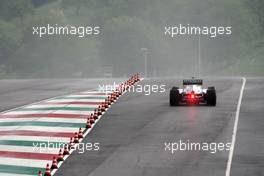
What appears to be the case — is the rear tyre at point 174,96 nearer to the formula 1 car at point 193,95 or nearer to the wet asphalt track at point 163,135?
the formula 1 car at point 193,95

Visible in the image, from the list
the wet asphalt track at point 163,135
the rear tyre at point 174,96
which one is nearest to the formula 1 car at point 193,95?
the rear tyre at point 174,96

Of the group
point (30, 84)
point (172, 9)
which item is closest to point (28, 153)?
point (30, 84)

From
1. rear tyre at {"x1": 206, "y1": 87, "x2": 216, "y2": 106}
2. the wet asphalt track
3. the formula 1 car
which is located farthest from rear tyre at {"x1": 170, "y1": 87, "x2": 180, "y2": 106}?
rear tyre at {"x1": 206, "y1": 87, "x2": 216, "y2": 106}

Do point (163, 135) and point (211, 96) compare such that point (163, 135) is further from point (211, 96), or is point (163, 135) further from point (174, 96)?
point (211, 96)

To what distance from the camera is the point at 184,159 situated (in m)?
21.6

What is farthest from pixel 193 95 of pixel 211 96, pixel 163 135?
pixel 163 135

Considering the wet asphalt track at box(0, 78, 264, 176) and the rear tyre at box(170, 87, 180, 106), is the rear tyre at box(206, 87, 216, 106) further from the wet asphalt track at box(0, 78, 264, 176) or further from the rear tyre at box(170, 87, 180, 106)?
the rear tyre at box(170, 87, 180, 106)

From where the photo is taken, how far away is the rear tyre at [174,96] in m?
33.6

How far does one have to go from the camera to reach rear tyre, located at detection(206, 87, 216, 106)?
109 feet

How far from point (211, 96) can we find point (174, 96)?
1.76m

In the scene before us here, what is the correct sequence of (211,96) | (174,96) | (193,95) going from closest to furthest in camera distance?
(211,96) → (193,95) → (174,96)

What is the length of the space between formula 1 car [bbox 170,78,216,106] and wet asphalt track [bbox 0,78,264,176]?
476 millimetres

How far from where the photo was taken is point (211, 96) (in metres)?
33.5

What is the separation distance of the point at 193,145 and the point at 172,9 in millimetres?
149657
